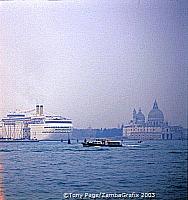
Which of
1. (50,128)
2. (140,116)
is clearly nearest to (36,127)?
(50,128)

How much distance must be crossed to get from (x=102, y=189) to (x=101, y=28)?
3.11 ft

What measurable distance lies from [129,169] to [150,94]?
18.3 inches

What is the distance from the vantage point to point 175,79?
3115mm

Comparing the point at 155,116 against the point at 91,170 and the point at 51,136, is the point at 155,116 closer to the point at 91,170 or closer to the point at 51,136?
the point at 91,170

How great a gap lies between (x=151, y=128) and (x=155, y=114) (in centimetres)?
11

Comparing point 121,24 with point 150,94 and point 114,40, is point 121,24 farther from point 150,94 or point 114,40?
point 150,94

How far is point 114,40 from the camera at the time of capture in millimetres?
3125

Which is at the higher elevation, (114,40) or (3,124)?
(114,40)

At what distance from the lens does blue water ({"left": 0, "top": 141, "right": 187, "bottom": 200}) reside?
3.04m

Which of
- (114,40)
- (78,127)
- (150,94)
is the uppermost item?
(114,40)

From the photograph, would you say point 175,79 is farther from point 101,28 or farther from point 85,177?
point 85,177

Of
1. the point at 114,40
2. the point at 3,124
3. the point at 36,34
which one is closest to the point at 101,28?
the point at 114,40

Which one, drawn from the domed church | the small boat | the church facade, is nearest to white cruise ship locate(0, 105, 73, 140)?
the small boat

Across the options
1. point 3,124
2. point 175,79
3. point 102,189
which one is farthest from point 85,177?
point 175,79
